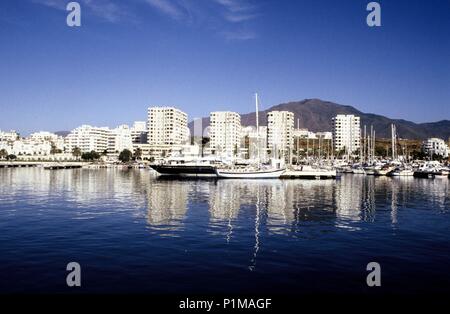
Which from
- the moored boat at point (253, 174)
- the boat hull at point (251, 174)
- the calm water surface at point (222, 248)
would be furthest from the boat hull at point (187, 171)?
the calm water surface at point (222, 248)

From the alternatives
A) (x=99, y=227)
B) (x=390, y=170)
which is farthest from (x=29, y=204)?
(x=390, y=170)

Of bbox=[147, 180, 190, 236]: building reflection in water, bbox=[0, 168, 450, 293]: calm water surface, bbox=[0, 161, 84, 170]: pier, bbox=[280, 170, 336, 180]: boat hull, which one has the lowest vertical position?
bbox=[0, 168, 450, 293]: calm water surface

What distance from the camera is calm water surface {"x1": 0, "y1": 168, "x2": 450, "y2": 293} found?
47.1ft

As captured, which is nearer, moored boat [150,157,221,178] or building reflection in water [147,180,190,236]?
building reflection in water [147,180,190,236]

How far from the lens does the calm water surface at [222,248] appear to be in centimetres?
1435

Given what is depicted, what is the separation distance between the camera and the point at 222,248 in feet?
63.8

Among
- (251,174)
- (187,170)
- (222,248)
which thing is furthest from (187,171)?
(222,248)

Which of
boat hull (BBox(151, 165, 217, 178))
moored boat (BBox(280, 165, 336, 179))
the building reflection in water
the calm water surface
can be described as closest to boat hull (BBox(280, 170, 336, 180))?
moored boat (BBox(280, 165, 336, 179))

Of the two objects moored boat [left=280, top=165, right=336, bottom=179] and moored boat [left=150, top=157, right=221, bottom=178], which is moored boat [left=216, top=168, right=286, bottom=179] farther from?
moored boat [left=150, top=157, right=221, bottom=178]

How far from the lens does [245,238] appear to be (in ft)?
71.5

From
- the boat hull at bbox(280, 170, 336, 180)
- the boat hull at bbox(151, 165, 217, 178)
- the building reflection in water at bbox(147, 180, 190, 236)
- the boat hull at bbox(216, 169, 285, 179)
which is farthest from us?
the boat hull at bbox(151, 165, 217, 178)

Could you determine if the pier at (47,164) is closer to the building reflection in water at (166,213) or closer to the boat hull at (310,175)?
the boat hull at (310,175)
